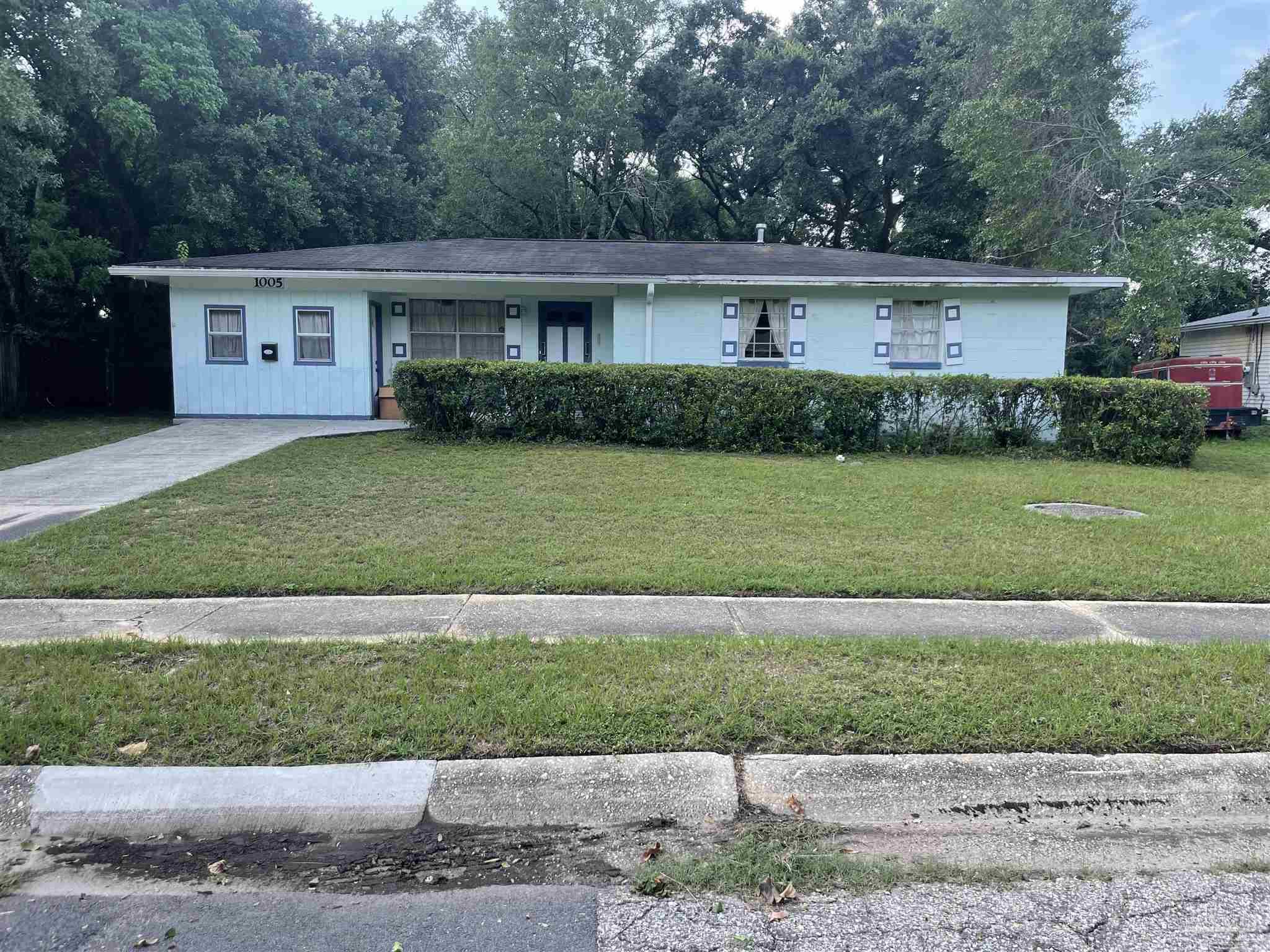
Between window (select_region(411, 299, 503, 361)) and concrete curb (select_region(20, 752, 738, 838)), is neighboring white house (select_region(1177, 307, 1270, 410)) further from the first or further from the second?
concrete curb (select_region(20, 752, 738, 838))

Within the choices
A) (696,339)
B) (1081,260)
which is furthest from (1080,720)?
(1081,260)

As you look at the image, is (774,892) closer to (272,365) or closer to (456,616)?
(456,616)

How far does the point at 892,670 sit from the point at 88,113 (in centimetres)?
2137

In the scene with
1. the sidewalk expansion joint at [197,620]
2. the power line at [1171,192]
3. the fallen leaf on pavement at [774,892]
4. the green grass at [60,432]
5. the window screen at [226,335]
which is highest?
the power line at [1171,192]

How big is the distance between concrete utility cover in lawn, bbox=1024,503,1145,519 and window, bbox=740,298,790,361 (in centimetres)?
875

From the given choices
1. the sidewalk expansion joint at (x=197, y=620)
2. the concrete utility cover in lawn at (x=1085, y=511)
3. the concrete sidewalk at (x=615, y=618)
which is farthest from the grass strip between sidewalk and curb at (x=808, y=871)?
the concrete utility cover in lawn at (x=1085, y=511)

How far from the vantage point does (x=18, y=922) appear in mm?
2768

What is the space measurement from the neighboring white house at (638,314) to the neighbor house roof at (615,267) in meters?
0.05

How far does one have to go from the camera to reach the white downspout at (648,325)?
1672cm

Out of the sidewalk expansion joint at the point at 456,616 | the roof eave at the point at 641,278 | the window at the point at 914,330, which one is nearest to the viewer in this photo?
the sidewalk expansion joint at the point at 456,616

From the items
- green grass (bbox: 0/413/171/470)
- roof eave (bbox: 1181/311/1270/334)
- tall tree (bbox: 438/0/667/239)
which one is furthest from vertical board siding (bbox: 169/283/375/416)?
roof eave (bbox: 1181/311/1270/334)

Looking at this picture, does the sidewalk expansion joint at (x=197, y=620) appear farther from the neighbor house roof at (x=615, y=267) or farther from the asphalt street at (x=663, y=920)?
the neighbor house roof at (x=615, y=267)

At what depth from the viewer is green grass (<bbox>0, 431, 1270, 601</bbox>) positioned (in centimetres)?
604

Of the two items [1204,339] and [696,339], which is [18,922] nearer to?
[696,339]
